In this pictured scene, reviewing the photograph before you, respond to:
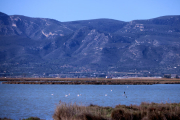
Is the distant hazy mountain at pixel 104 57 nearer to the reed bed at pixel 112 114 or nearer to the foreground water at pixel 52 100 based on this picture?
the foreground water at pixel 52 100

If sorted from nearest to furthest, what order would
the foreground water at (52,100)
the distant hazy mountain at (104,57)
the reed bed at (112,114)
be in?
the reed bed at (112,114) < the foreground water at (52,100) < the distant hazy mountain at (104,57)

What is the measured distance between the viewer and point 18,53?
181 m

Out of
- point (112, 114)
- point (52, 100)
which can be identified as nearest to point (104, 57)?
point (52, 100)

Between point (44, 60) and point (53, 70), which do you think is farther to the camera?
point (44, 60)

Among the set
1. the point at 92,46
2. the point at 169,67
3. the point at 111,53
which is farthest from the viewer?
the point at 92,46

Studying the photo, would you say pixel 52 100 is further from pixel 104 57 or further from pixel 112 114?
pixel 104 57

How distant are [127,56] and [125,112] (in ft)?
477

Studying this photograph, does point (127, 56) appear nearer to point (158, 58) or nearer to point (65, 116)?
point (158, 58)

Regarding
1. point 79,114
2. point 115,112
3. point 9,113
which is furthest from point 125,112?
point 9,113

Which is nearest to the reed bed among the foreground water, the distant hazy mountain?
the foreground water

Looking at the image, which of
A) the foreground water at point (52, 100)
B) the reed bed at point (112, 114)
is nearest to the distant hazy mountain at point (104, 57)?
the foreground water at point (52, 100)

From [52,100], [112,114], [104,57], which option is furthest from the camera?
[104,57]

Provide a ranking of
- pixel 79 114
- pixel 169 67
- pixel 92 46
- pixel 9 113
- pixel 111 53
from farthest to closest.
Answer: pixel 92 46, pixel 111 53, pixel 169 67, pixel 9 113, pixel 79 114

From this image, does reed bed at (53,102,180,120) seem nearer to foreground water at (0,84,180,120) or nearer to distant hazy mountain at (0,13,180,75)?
foreground water at (0,84,180,120)
